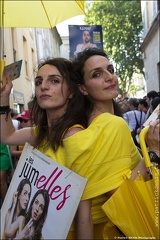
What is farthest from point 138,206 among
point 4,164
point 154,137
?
point 4,164

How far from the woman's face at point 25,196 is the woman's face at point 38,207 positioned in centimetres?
7

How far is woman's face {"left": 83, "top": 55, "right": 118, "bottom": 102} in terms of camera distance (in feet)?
6.15

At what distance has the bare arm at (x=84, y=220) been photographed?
62.6 inches

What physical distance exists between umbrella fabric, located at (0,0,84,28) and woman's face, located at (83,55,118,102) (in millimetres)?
1923

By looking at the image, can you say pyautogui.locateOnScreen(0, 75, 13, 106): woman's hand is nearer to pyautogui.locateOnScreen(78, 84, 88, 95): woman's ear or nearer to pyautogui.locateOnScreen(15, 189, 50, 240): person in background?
pyautogui.locateOnScreen(78, 84, 88, 95): woman's ear

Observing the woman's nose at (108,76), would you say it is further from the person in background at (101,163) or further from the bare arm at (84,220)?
the bare arm at (84,220)

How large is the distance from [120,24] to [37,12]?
22963 millimetres

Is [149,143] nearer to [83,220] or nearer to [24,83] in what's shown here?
[83,220]

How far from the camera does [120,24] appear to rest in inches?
1011

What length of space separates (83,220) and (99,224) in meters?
0.19

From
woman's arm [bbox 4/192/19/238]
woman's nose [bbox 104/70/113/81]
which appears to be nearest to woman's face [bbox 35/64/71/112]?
woman's nose [bbox 104/70/113/81]

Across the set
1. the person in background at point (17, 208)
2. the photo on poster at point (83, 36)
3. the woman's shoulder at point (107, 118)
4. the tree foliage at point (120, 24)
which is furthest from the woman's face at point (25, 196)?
the tree foliage at point (120, 24)

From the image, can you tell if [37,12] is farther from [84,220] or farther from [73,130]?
[84,220]

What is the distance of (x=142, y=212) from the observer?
4.34ft
